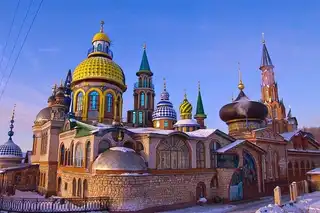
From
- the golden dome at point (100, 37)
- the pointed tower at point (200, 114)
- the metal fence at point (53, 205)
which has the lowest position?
the metal fence at point (53, 205)

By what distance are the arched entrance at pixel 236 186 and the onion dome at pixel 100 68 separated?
12.9 meters

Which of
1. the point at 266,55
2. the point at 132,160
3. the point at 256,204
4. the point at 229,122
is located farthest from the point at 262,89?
the point at 132,160

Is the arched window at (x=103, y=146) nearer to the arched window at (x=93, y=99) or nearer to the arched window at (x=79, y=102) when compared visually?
the arched window at (x=93, y=99)

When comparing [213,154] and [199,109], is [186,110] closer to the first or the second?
[199,109]

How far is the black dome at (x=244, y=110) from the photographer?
88.1 ft

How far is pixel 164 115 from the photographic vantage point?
101 ft

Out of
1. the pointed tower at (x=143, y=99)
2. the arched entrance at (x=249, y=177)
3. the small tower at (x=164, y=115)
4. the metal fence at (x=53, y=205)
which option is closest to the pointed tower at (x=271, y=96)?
the small tower at (x=164, y=115)

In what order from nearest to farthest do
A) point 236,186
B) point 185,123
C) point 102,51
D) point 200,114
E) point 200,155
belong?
point 200,155 → point 236,186 → point 102,51 → point 185,123 → point 200,114

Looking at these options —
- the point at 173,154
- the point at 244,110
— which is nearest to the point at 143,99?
the point at 244,110

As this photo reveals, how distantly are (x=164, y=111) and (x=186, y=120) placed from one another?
297 centimetres

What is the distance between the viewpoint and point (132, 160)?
595 inches

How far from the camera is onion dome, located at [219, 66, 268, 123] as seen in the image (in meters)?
26.9

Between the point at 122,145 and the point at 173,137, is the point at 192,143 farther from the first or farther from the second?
the point at 122,145

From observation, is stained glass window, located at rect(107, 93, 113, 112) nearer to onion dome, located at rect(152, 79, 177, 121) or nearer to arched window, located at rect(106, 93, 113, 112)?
arched window, located at rect(106, 93, 113, 112)
